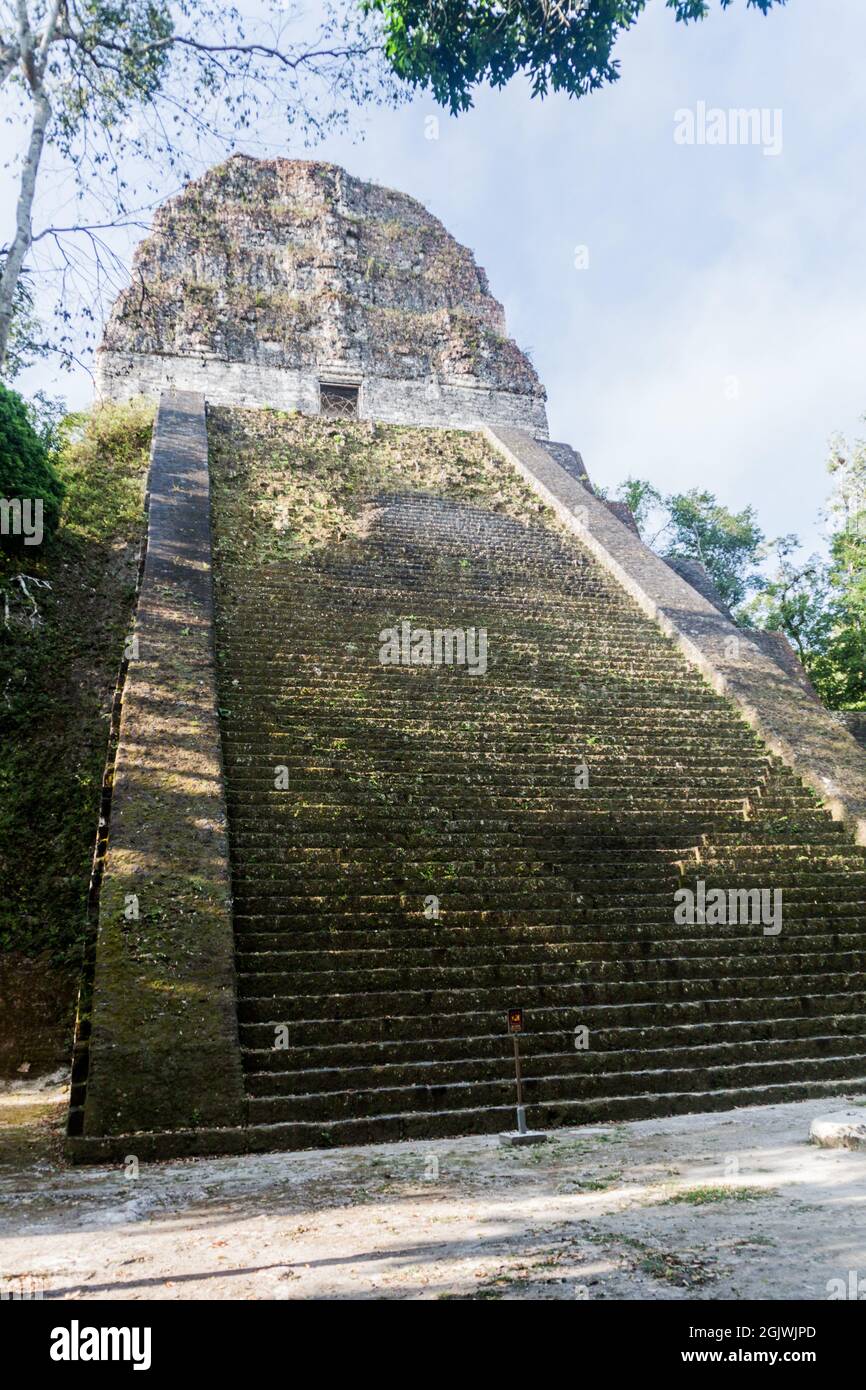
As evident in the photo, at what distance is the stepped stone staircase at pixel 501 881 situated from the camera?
5.65 metres

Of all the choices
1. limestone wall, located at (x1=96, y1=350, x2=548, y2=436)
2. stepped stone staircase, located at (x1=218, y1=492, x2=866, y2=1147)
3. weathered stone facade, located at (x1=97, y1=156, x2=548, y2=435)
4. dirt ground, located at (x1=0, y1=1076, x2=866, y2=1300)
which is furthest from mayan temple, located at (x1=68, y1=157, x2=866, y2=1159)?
weathered stone facade, located at (x1=97, y1=156, x2=548, y2=435)

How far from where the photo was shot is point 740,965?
6.95 m

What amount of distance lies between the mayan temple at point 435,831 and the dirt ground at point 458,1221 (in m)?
0.70

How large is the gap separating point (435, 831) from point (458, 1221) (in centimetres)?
454

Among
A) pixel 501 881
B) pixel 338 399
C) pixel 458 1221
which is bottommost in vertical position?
pixel 458 1221

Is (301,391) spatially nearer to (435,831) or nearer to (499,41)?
(499,41)

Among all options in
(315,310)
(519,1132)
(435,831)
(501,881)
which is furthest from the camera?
(315,310)

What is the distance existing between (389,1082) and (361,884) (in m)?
1.73

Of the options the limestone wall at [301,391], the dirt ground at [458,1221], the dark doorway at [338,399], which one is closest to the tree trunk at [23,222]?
the dirt ground at [458,1221]

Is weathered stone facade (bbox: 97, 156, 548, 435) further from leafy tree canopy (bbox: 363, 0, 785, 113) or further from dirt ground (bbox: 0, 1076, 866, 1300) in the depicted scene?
dirt ground (bbox: 0, 1076, 866, 1300)

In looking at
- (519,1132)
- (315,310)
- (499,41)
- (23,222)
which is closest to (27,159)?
(23,222)

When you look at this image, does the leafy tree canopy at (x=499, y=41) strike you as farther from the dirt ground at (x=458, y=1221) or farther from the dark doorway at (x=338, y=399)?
the dark doorway at (x=338, y=399)

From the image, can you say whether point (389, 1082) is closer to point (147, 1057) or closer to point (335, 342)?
point (147, 1057)

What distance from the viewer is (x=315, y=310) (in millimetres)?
23906
